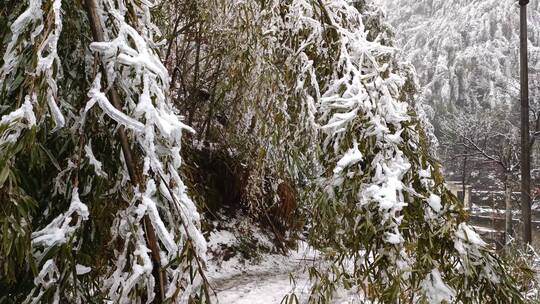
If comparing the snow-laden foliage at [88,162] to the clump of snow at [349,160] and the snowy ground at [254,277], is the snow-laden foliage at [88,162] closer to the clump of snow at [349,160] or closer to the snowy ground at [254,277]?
the clump of snow at [349,160]

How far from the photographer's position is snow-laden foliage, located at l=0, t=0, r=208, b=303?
891 mm

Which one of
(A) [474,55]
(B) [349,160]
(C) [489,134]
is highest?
(A) [474,55]

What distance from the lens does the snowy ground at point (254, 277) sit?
5125 mm

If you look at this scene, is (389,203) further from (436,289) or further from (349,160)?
(436,289)

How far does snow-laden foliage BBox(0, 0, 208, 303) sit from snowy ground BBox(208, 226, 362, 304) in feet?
13.0

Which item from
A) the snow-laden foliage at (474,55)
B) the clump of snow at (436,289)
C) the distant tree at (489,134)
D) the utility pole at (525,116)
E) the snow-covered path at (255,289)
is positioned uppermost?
A: the snow-laden foliage at (474,55)

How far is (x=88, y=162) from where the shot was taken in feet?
3.29

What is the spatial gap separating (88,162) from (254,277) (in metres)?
5.32

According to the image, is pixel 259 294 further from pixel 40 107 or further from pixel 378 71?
pixel 40 107

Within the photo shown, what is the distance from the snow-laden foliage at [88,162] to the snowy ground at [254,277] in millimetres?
3976

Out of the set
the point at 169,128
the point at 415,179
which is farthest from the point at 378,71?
the point at 169,128

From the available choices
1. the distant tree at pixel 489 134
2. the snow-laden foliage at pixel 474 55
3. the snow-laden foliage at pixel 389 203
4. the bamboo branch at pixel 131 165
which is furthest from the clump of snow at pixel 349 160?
the snow-laden foliage at pixel 474 55

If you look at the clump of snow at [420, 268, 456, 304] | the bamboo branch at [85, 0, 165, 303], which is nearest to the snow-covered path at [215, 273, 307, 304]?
the clump of snow at [420, 268, 456, 304]

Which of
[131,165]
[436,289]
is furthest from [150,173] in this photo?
[436,289]
